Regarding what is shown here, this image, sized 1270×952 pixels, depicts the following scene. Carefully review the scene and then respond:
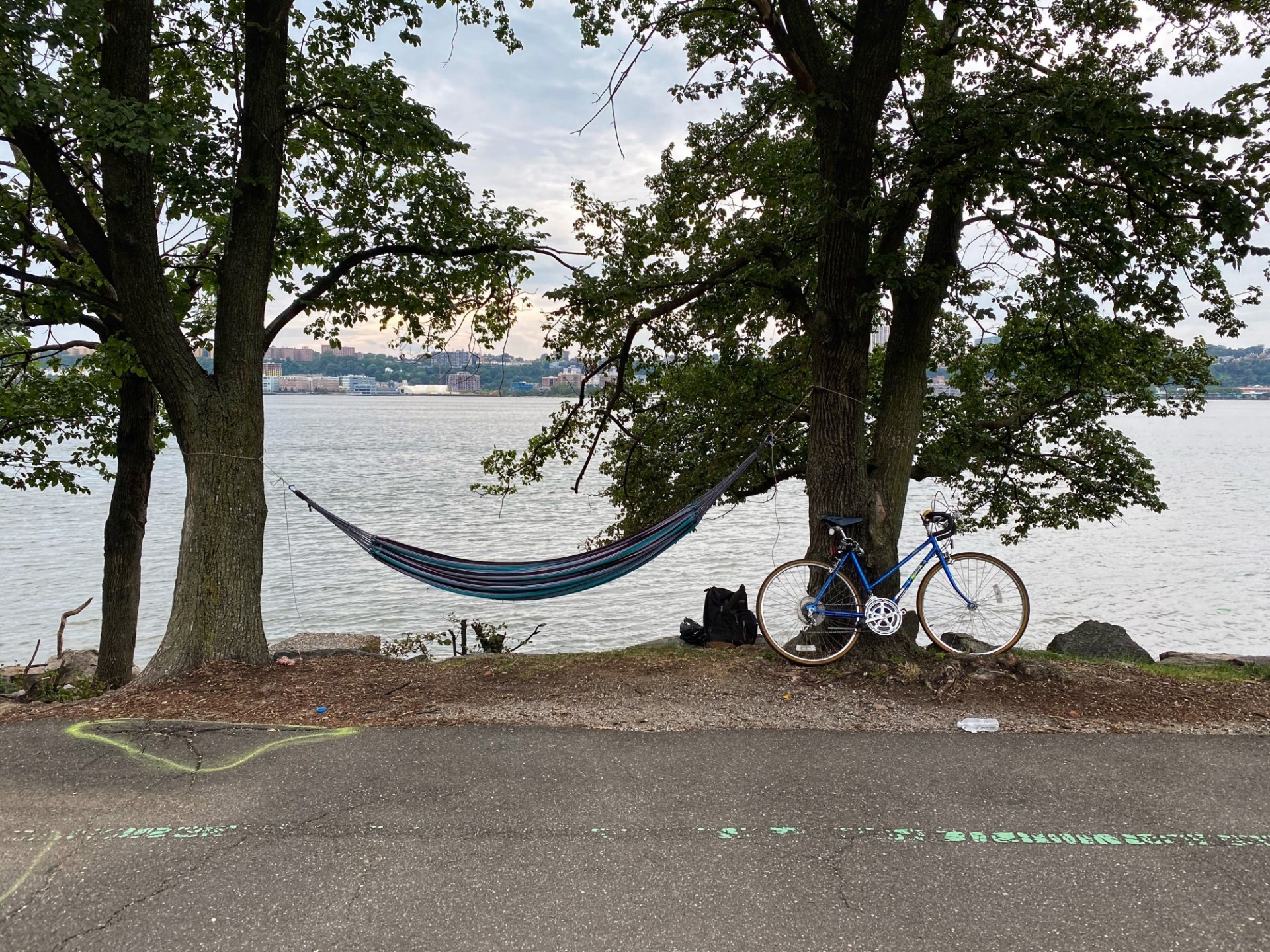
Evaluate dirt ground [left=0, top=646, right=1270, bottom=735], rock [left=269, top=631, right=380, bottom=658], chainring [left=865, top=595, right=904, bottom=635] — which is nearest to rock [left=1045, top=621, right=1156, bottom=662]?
dirt ground [left=0, top=646, right=1270, bottom=735]

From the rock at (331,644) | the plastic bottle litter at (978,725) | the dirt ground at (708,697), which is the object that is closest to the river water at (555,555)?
the rock at (331,644)

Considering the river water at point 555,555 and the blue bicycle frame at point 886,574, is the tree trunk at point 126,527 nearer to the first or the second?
the river water at point 555,555

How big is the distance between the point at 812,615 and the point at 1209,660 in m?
6.24

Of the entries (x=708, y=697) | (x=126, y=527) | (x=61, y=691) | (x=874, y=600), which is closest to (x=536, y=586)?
(x=708, y=697)

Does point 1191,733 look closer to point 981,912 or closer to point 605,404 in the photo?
point 981,912

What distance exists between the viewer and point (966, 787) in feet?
11.0

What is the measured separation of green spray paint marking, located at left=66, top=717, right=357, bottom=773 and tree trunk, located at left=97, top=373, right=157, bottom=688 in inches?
179

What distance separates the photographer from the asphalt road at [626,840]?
2469mm

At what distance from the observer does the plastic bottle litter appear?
400 centimetres

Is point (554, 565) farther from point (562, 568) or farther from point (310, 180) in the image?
point (310, 180)

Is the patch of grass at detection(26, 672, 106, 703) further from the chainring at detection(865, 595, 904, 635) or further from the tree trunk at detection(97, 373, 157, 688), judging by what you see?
the chainring at detection(865, 595, 904, 635)

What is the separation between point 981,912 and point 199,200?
19.1 ft

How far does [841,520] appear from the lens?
16.7 feet

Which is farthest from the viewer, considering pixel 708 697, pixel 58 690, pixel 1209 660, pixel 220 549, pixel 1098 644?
pixel 1098 644
